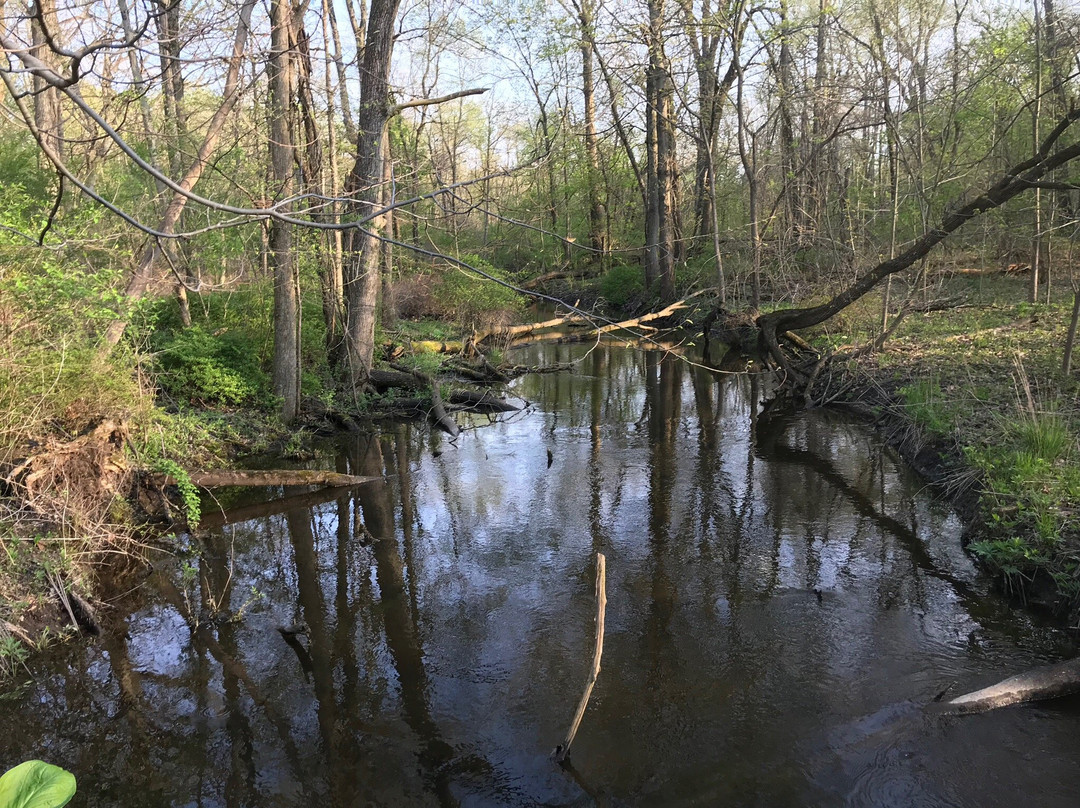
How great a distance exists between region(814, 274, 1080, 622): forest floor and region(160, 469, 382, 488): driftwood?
6.84 metres

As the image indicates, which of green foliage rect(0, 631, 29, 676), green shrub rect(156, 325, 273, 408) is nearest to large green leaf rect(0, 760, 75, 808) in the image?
green foliage rect(0, 631, 29, 676)

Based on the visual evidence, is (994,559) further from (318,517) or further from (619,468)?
(318,517)

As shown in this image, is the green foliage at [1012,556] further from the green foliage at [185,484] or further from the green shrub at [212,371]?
the green shrub at [212,371]

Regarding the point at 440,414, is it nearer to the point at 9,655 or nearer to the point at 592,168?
the point at 9,655

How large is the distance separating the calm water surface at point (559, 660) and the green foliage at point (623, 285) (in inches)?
659

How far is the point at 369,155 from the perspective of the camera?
35.8 feet

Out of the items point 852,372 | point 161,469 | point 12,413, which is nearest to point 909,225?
point 852,372

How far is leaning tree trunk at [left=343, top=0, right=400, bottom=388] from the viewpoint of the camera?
11.3m

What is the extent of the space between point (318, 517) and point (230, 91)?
16.6 ft

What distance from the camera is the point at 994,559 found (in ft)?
20.3

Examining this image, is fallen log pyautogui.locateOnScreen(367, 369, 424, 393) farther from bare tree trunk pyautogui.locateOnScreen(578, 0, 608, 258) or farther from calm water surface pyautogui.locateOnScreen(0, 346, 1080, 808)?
bare tree trunk pyautogui.locateOnScreen(578, 0, 608, 258)

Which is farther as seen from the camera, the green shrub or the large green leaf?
the green shrub

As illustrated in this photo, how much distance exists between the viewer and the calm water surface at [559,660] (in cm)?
416

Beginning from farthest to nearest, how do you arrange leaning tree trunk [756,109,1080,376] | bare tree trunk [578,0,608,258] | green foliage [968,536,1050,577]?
bare tree trunk [578,0,608,258]
leaning tree trunk [756,109,1080,376]
green foliage [968,536,1050,577]
